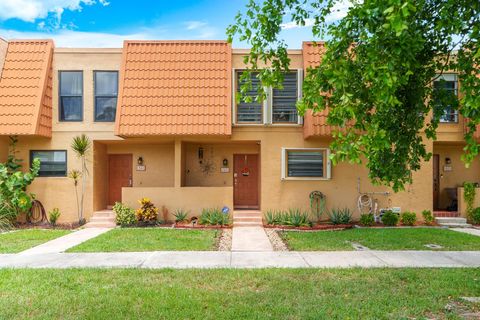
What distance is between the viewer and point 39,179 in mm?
13289

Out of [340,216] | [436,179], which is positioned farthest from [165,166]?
[436,179]

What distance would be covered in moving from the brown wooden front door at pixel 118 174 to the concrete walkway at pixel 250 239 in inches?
209

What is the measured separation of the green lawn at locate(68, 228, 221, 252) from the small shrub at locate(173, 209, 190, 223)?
4.18 ft

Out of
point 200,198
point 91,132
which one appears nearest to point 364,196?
point 200,198

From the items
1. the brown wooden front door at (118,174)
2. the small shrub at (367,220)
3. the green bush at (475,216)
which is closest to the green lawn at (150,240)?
the brown wooden front door at (118,174)

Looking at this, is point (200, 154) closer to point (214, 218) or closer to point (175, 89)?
point (175, 89)

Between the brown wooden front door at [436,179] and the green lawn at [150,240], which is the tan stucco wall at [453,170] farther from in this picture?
the green lawn at [150,240]

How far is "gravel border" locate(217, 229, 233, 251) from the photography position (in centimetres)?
909

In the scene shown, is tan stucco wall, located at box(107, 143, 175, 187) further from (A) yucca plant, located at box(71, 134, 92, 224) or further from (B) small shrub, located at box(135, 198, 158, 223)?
(B) small shrub, located at box(135, 198, 158, 223)

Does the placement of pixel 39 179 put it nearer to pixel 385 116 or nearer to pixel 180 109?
pixel 180 109

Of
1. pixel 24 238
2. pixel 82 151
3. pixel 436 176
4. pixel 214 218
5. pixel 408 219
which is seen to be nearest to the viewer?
pixel 24 238

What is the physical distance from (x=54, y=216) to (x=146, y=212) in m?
3.49

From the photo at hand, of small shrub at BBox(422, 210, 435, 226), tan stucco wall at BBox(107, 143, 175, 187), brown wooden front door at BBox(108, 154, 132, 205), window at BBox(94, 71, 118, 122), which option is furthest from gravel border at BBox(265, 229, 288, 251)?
window at BBox(94, 71, 118, 122)

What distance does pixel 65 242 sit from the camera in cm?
985
